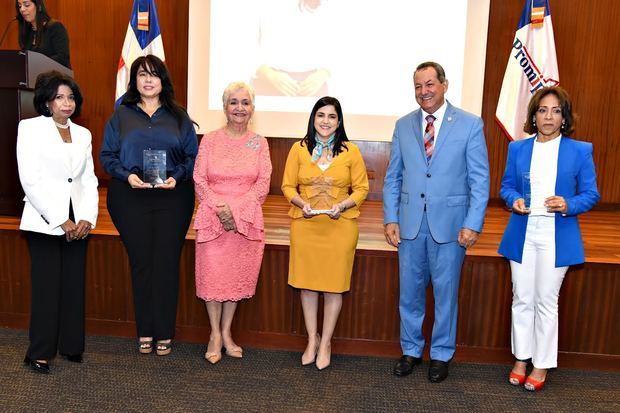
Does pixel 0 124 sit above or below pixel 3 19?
below

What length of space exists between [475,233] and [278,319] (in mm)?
1284

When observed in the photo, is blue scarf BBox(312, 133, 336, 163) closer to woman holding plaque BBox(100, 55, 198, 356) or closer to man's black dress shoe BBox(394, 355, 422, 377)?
woman holding plaque BBox(100, 55, 198, 356)

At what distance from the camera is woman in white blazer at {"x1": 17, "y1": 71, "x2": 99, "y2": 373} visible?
245 centimetres

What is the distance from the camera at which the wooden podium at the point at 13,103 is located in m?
3.25

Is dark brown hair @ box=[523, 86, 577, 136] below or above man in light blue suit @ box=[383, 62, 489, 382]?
above

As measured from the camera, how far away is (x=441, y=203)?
2.55 metres

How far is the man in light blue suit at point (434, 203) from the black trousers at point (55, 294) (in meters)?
1.59

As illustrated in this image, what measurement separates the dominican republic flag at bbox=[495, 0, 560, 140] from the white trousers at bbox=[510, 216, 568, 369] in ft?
9.54

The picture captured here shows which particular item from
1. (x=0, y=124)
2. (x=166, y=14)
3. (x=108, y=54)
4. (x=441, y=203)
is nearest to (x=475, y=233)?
(x=441, y=203)

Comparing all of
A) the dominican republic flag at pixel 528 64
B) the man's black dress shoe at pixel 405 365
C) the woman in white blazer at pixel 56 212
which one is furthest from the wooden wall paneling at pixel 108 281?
the dominican republic flag at pixel 528 64

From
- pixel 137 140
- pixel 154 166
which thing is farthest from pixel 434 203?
pixel 137 140

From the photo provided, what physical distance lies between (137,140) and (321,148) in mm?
921

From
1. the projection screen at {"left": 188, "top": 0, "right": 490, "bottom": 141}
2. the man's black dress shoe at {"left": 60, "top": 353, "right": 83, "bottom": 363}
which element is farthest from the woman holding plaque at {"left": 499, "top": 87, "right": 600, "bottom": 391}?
the projection screen at {"left": 188, "top": 0, "right": 490, "bottom": 141}

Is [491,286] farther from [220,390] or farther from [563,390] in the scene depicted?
[220,390]
